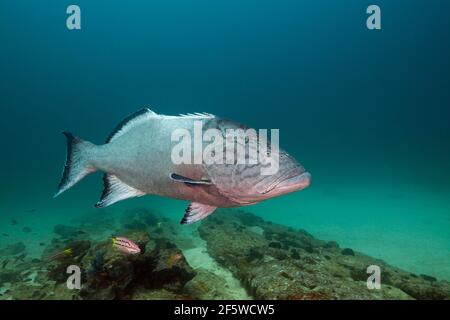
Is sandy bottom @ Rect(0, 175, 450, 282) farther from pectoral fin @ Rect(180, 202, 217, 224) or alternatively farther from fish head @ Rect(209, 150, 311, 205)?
fish head @ Rect(209, 150, 311, 205)

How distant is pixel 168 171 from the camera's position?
2.62m

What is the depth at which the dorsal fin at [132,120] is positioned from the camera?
297 centimetres

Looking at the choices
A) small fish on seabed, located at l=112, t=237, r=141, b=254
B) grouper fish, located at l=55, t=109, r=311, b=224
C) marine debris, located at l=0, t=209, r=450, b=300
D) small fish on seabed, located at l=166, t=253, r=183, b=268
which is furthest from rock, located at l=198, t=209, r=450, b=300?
grouper fish, located at l=55, t=109, r=311, b=224

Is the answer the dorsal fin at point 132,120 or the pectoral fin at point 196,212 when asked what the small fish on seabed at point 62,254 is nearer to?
the dorsal fin at point 132,120

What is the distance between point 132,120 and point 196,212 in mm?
1266

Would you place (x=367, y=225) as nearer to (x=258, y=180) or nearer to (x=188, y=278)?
(x=188, y=278)

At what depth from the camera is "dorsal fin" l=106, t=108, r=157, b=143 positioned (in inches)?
117

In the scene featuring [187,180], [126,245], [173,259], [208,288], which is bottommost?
[208,288]

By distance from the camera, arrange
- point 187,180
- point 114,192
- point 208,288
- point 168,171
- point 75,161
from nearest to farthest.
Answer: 1. point 187,180
2. point 168,171
3. point 114,192
4. point 75,161
5. point 208,288

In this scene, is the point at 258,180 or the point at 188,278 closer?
the point at 258,180

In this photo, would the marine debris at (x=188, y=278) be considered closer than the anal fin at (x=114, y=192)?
No

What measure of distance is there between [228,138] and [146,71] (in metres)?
108

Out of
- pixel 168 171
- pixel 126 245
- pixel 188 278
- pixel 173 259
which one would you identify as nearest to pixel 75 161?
pixel 168 171

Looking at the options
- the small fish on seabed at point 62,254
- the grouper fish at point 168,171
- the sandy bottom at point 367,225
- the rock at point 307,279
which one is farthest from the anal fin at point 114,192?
the small fish on seabed at point 62,254
